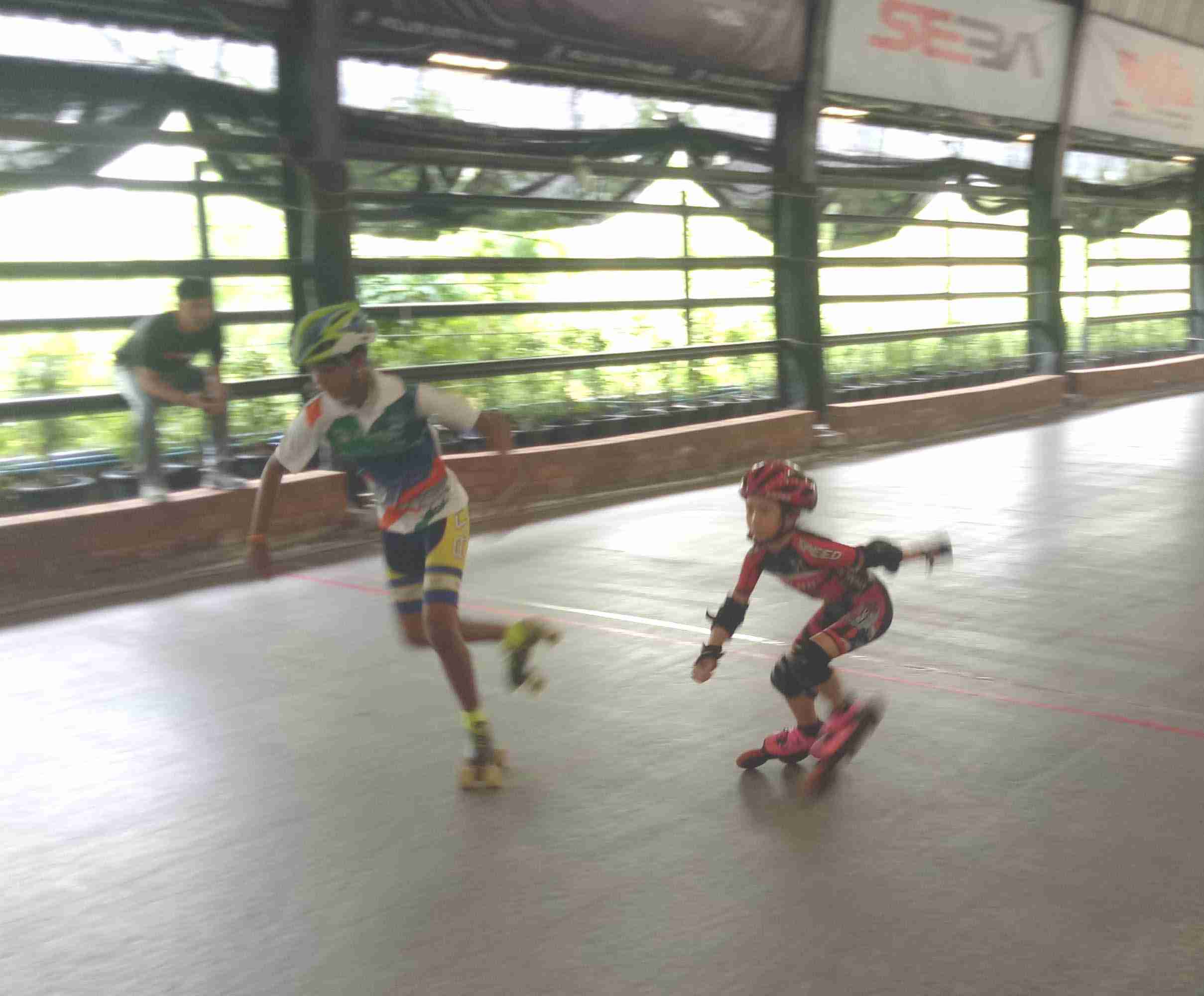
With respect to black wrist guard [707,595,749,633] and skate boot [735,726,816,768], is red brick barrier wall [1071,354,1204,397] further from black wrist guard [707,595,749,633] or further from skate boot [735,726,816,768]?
black wrist guard [707,595,749,633]

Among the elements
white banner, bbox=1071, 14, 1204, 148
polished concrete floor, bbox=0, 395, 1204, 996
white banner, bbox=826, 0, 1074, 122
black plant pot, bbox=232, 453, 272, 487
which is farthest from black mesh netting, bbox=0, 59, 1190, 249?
polished concrete floor, bbox=0, 395, 1204, 996

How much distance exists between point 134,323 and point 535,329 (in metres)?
4.10

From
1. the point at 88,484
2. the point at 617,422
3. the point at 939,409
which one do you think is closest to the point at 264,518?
the point at 88,484

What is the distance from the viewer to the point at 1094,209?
2103 centimetres

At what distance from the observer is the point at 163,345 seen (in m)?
8.97

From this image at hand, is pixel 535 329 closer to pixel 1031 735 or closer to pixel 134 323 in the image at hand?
pixel 134 323

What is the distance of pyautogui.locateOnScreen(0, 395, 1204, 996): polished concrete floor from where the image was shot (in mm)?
3295

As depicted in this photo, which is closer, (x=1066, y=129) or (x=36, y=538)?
(x=36, y=538)

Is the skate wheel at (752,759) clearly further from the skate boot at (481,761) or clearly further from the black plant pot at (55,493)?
the black plant pot at (55,493)

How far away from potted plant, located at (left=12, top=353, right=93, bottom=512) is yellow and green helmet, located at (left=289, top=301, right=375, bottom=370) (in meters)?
5.24

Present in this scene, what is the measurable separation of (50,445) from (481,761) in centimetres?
587

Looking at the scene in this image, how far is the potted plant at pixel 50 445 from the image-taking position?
9031 millimetres

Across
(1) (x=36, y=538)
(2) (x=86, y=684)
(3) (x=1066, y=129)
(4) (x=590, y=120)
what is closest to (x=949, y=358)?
(3) (x=1066, y=129)

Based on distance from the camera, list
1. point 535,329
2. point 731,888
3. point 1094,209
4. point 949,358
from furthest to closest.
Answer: point 1094,209 < point 949,358 < point 535,329 < point 731,888
